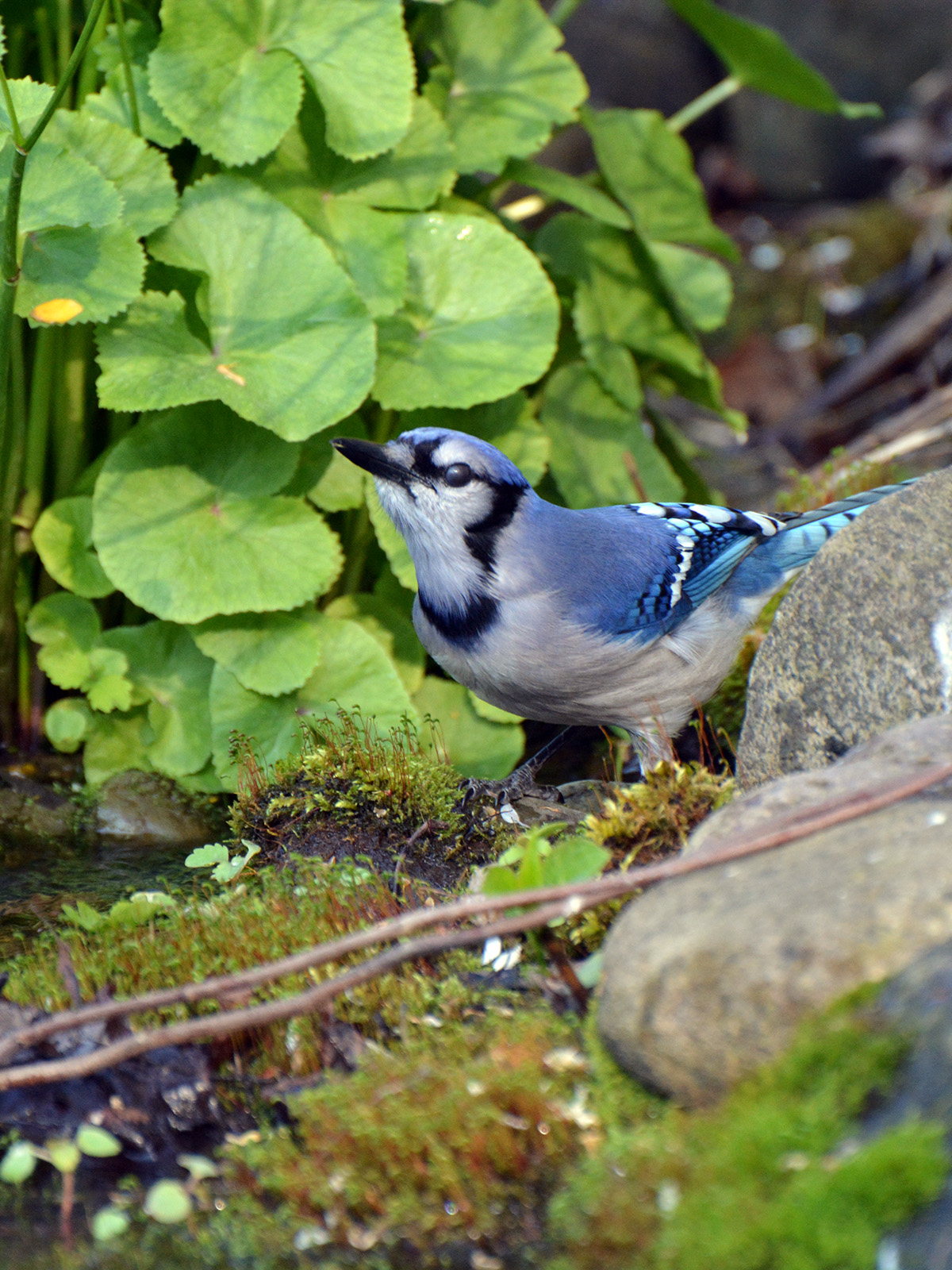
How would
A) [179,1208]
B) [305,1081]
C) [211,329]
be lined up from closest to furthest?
[179,1208]
[305,1081]
[211,329]

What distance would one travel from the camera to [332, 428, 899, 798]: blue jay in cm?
302

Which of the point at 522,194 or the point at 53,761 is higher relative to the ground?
the point at 522,194

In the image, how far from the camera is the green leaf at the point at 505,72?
3930mm

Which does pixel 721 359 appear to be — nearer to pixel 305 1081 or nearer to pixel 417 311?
pixel 417 311

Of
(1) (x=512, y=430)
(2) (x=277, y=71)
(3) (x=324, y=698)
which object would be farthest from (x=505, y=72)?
(3) (x=324, y=698)

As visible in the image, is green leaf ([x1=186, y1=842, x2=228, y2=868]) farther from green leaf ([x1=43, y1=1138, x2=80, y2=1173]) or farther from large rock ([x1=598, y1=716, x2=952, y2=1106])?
large rock ([x1=598, y1=716, x2=952, y2=1106])

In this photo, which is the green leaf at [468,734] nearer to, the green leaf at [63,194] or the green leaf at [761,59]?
the green leaf at [63,194]

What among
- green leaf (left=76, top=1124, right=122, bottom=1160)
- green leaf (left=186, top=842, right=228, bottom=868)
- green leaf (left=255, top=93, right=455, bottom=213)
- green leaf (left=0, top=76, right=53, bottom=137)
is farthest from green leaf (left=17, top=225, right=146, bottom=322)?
green leaf (left=76, top=1124, right=122, bottom=1160)

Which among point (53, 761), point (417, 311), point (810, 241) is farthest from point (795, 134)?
point (53, 761)

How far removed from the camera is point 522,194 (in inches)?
281

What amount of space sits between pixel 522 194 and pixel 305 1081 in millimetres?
6042

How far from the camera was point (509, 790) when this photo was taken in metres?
3.20

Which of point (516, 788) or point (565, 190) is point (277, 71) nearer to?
point (565, 190)

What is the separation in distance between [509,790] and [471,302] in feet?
4.93
